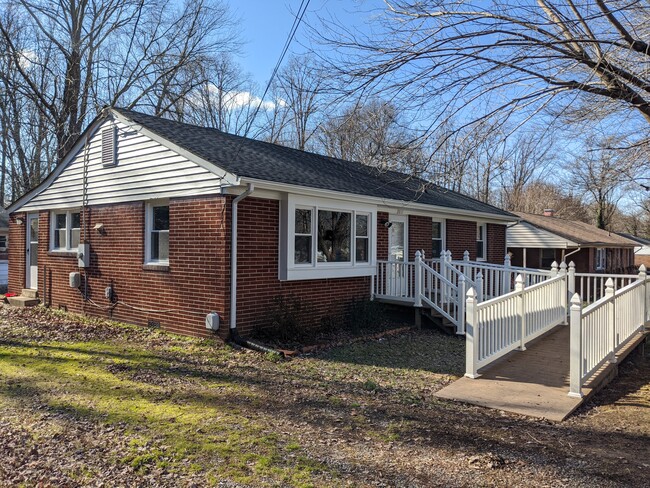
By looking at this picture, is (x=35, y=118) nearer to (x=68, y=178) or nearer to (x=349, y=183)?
(x=68, y=178)

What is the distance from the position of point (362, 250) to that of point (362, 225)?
1.90ft

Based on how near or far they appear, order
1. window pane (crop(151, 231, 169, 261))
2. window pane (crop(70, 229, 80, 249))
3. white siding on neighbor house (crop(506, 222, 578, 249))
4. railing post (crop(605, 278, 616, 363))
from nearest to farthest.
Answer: railing post (crop(605, 278, 616, 363)) < window pane (crop(151, 231, 169, 261)) < window pane (crop(70, 229, 80, 249)) < white siding on neighbor house (crop(506, 222, 578, 249))

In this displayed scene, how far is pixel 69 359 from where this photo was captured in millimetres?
7848

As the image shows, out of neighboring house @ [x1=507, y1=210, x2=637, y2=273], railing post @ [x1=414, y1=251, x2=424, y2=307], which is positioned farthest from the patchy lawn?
neighboring house @ [x1=507, y1=210, x2=637, y2=273]

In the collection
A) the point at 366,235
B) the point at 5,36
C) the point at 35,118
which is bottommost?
the point at 366,235

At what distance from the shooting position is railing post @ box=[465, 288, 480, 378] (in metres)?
6.91

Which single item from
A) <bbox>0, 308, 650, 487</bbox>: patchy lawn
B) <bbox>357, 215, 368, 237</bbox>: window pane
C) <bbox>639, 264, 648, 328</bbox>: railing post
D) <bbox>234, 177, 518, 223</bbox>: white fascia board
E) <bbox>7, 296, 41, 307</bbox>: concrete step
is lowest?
<bbox>0, 308, 650, 487</bbox>: patchy lawn

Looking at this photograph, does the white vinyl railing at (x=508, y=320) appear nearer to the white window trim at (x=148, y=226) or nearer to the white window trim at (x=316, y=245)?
the white window trim at (x=316, y=245)

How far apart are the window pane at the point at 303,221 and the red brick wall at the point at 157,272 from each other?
1.63 metres

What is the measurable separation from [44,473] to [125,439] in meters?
0.78

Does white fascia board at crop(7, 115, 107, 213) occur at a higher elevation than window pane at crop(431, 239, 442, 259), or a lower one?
higher

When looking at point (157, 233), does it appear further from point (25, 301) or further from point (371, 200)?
point (25, 301)

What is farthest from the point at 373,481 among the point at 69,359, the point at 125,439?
the point at 69,359

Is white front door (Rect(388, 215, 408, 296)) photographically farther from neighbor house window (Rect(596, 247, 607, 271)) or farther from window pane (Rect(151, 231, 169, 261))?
neighbor house window (Rect(596, 247, 607, 271))
